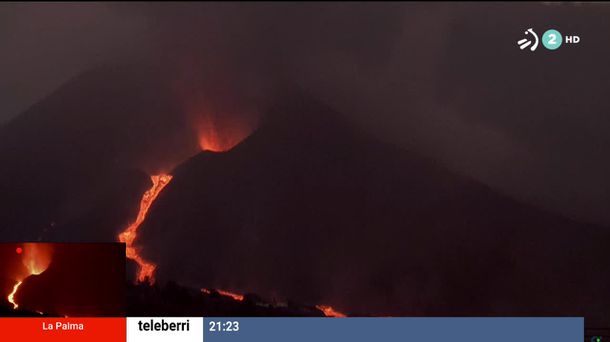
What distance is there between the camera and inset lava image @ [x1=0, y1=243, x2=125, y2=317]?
3.24 meters

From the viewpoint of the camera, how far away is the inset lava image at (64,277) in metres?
3.24

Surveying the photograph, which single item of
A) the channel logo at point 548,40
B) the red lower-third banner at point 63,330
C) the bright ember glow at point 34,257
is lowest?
the red lower-third banner at point 63,330

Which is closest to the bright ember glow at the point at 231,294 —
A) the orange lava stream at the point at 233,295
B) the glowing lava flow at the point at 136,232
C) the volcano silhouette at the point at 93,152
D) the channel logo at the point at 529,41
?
the orange lava stream at the point at 233,295

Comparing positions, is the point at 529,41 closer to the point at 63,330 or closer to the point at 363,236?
the point at 363,236

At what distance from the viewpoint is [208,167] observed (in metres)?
3.99

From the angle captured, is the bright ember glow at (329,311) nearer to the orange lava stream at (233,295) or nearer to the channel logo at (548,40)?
the orange lava stream at (233,295)

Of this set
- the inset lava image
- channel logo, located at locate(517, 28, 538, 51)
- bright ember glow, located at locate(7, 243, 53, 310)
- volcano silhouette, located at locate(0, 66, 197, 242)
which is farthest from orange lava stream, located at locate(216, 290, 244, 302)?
channel logo, located at locate(517, 28, 538, 51)

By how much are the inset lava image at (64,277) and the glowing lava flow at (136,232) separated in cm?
15

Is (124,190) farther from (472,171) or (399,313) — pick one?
(472,171)

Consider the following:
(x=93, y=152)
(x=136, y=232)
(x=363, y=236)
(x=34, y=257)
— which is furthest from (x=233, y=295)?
(x=93, y=152)

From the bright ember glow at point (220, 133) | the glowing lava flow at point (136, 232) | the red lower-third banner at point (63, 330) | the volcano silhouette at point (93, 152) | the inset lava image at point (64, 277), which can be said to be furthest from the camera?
the bright ember glow at point (220, 133)

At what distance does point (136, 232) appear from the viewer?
3.64 meters

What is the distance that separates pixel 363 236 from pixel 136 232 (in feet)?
4.64

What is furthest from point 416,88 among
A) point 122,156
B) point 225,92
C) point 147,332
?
point 147,332
